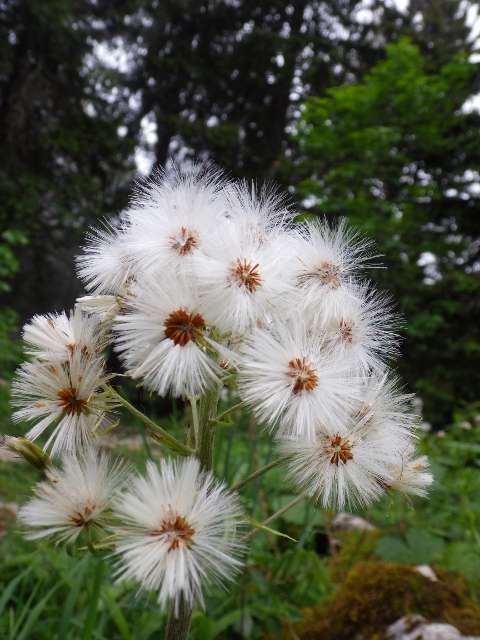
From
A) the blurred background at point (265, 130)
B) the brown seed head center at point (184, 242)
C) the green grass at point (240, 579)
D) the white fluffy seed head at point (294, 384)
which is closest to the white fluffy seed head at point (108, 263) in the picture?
the brown seed head center at point (184, 242)

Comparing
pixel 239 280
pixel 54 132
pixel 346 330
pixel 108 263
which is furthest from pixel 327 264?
pixel 54 132

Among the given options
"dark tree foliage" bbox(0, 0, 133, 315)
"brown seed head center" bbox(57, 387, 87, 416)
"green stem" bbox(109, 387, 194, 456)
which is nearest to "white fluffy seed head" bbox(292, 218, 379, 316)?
"green stem" bbox(109, 387, 194, 456)

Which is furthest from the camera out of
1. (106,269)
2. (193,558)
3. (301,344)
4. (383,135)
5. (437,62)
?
(437,62)

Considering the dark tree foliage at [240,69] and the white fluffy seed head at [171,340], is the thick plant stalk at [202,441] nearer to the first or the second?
the white fluffy seed head at [171,340]

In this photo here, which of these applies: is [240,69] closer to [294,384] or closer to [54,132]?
[54,132]

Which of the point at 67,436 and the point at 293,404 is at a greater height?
the point at 293,404

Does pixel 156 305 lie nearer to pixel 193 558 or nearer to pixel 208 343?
pixel 208 343

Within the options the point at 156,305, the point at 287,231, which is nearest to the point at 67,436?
the point at 156,305
